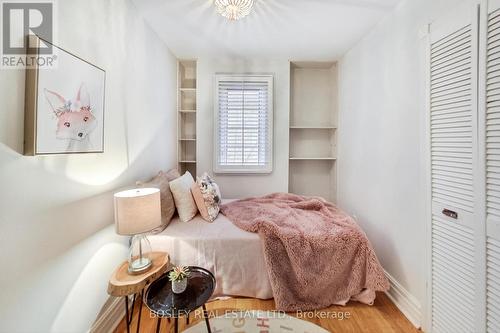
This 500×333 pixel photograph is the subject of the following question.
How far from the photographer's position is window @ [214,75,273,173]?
3266mm

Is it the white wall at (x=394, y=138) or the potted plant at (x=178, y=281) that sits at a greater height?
the white wall at (x=394, y=138)

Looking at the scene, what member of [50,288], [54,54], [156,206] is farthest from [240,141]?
[50,288]

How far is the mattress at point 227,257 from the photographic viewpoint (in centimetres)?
180

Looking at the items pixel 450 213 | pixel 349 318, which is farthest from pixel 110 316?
pixel 450 213

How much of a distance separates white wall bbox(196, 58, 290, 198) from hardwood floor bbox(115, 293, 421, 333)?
5.60 ft

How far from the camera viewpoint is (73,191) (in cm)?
125

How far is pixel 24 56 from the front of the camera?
0.98 meters

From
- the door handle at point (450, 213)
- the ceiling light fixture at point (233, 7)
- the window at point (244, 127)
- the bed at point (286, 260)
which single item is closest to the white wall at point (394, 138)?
the door handle at point (450, 213)

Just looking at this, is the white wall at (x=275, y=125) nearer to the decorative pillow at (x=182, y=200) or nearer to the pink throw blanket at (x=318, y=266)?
the decorative pillow at (x=182, y=200)

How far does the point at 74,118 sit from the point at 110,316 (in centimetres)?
139

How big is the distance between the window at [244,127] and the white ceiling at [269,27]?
46 cm

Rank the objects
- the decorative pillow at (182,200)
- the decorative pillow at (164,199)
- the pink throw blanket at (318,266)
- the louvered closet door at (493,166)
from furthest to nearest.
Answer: the decorative pillow at (182,200) → the decorative pillow at (164,199) → the pink throw blanket at (318,266) → the louvered closet door at (493,166)

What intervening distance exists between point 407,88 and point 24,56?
96.7 inches

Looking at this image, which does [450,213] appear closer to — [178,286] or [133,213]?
[178,286]
